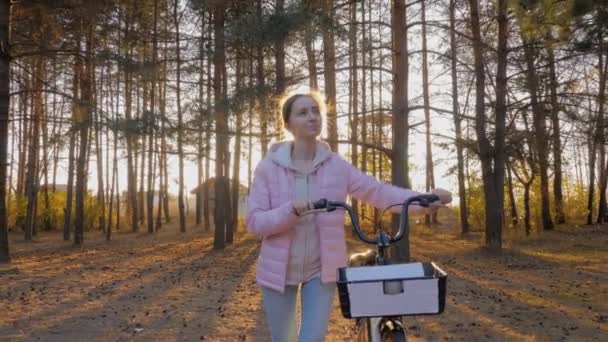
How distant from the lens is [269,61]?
58.5 ft

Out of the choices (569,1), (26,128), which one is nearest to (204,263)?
(569,1)

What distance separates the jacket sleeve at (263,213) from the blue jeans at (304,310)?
301 mm

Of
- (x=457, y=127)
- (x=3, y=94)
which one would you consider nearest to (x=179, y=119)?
(x=3, y=94)

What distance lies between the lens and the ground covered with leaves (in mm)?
6867

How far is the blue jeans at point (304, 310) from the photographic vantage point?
112 inches

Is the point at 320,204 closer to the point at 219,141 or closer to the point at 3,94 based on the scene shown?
the point at 3,94

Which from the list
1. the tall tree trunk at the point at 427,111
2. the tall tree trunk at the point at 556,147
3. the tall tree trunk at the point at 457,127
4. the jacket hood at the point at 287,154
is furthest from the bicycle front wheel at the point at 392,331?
the tall tree trunk at the point at 427,111

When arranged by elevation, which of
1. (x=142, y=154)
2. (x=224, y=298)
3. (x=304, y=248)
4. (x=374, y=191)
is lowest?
(x=224, y=298)

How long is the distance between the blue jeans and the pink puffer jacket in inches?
2.4

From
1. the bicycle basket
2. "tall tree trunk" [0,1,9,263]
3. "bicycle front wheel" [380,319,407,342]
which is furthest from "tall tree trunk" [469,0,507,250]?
the bicycle basket

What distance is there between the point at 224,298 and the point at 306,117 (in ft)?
22.6

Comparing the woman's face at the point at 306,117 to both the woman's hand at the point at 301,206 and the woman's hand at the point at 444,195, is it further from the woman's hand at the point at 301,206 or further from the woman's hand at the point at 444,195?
the woman's hand at the point at 444,195

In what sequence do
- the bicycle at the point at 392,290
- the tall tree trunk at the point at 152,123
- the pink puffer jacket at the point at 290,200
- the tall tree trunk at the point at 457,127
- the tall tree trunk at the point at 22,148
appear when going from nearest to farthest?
the bicycle at the point at 392,290 → the pink puffer jacket at the point at 290,200 → the tall tree trunk at the point at 152,123 → the tall tree trunk at the point at 457,127 → the tall tree trunk at the point at 22,148

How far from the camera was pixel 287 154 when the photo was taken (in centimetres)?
295
